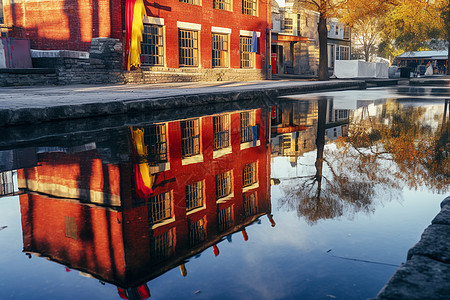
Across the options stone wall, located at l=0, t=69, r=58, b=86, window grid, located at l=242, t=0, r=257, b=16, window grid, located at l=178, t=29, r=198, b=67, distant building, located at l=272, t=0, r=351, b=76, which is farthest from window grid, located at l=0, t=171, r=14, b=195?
distant building, located at l=272, t=0, r=351, b=76

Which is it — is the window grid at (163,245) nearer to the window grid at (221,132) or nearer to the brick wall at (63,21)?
the window grid at (221,132)

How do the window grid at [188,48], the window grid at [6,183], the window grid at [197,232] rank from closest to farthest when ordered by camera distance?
the window grid at [197,232], the window grid at [6,183], the window grid at [188,48]

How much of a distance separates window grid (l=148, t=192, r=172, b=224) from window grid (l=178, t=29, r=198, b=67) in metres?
20.0

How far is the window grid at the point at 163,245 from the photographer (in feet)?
7.36

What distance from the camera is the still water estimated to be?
196cm

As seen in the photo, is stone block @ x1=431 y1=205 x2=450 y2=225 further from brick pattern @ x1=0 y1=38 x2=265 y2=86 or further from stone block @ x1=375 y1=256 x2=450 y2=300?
brick pattern @ x1=0 y1=38 x2=265 y2=86

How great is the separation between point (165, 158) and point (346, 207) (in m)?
2.27

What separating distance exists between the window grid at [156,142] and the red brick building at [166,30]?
1248 centimetres

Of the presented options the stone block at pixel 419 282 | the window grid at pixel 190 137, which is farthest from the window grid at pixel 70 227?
the window grid at pixel 190 137

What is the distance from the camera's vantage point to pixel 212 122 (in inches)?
314

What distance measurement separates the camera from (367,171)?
4.24 meters

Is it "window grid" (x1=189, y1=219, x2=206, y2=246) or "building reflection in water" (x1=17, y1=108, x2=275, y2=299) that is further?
"window grid" (x1=189, y1=219, x2=206, y2=246)

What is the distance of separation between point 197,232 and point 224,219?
0.99 ft

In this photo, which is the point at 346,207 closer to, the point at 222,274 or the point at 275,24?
the point at 222,274
